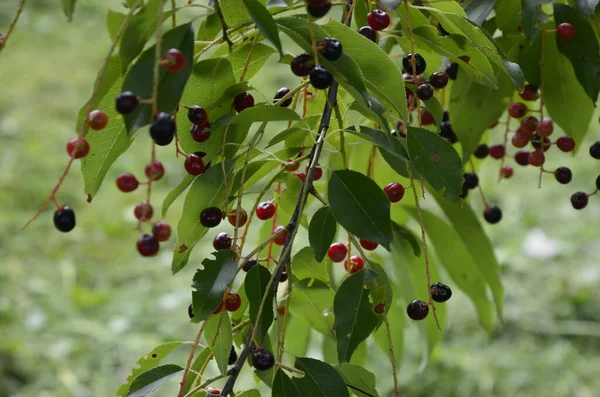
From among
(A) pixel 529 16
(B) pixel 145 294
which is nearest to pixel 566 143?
(A) pixel 529 16

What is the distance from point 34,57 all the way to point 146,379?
287 centimetres

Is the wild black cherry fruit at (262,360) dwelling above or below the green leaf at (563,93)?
above

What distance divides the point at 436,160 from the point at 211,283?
0.17 meters

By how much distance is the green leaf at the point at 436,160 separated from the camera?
519mm

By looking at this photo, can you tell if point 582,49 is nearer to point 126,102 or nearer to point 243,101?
point 243,101

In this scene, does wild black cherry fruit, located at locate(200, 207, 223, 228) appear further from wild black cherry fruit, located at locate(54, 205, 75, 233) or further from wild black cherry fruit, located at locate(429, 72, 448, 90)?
wild black cherry fruit, located at locate(429, 72, 448, 90)

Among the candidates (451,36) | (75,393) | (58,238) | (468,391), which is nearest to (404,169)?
(451,36)

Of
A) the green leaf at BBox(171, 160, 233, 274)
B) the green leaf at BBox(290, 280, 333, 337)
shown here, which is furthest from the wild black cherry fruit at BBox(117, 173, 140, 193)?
the green leaf at BBox(290, 280, 333, 337)

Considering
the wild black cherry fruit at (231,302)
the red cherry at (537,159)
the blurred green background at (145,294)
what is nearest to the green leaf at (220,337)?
the wild black cherry fruit at (231,302)

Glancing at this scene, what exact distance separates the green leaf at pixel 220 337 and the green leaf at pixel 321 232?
0.26ft

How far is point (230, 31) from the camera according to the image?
1.60 ft

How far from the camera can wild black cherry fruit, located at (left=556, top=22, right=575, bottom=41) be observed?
634 mm

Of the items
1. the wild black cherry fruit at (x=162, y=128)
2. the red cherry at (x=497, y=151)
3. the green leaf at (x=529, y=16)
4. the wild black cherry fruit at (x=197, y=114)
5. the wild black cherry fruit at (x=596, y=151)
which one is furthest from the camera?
the red cherry at (x=497, y=151)

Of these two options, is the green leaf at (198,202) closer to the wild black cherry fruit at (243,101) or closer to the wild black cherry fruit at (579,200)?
the wild black cherry fruit at (243,101)
